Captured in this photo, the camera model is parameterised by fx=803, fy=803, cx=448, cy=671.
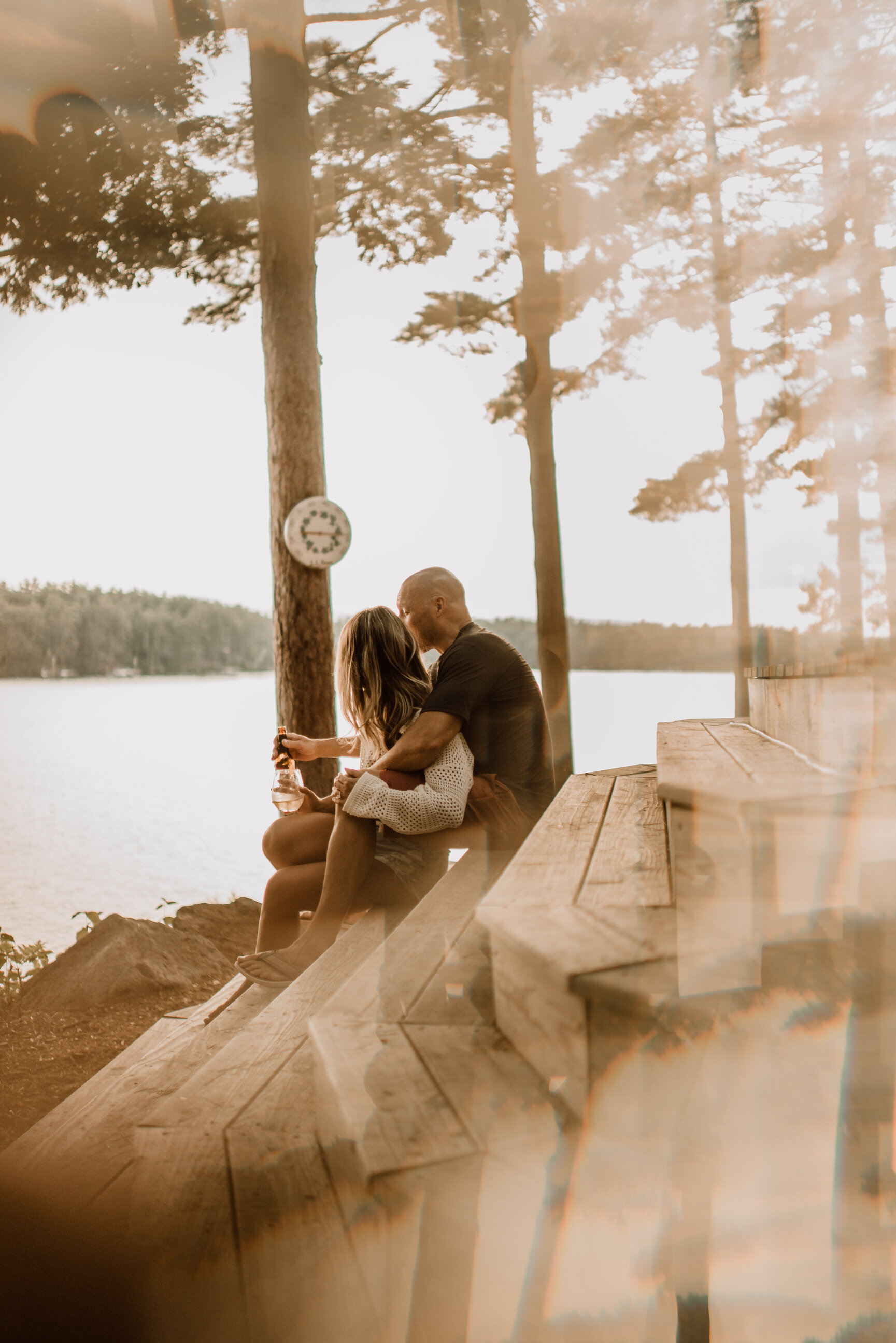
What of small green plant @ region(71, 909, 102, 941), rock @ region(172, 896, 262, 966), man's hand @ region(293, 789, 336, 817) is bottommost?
rock @ region(172, 896, 262, 966)

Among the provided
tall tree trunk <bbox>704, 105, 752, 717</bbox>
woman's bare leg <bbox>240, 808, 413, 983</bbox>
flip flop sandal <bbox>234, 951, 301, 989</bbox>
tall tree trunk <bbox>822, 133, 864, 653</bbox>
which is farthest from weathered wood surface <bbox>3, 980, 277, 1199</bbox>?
tall tree trunk <bbox>704, 105, 752, 717</bbox>

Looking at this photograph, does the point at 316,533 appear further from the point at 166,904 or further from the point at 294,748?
the point at 166,904

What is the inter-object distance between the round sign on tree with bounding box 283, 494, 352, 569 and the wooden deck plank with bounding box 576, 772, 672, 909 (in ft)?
7.42

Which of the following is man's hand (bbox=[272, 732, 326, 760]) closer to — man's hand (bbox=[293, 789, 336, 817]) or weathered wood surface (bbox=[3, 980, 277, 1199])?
man's hand (bbox=[293, 789, 336, 817])

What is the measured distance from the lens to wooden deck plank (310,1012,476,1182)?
89 centimetres

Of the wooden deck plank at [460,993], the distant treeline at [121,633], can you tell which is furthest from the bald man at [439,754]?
the distant treeline at [121,633]

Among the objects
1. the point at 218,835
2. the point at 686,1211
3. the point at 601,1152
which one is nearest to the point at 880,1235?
the point at 686,1211

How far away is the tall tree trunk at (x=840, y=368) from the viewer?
330 centimetres

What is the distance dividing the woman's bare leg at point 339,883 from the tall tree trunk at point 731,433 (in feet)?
9.53

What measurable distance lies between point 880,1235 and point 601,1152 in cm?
43

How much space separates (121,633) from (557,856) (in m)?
5.37

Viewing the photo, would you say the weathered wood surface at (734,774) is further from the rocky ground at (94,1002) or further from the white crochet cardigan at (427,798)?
the rocky ground at (94,1002)

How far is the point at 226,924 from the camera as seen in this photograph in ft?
14.4

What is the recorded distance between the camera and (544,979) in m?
0.97
